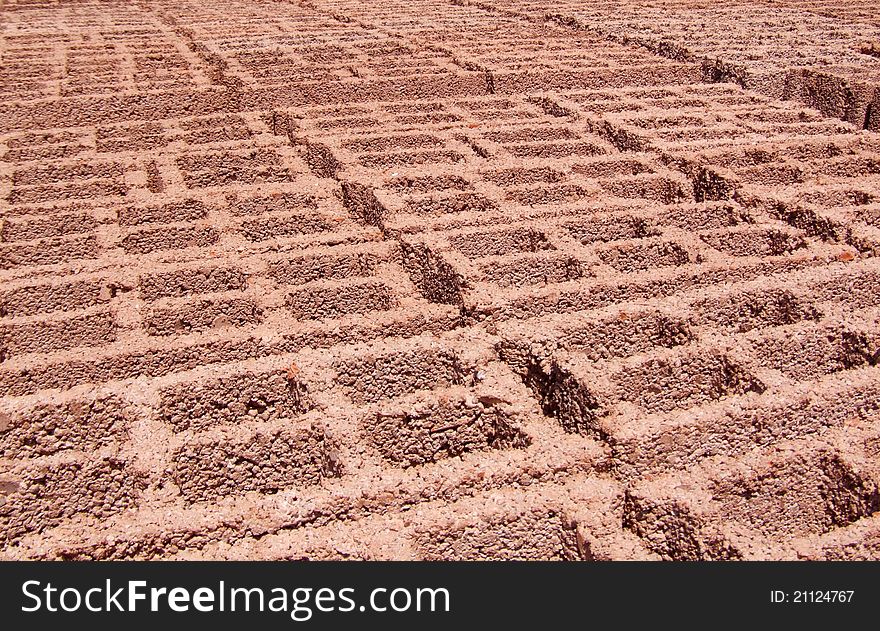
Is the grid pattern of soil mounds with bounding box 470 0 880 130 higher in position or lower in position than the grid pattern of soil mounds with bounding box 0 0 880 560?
higher

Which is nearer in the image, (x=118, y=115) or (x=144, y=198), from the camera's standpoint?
(x=144, y=198)

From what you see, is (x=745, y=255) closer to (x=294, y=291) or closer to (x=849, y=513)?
(x=849, y=513)

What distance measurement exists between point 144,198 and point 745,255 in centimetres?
167

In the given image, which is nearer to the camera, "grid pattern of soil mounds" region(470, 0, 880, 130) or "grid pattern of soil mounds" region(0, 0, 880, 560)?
"grid pattern of soil mounds" region(0, 0, 880, 560)

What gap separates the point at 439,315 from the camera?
188 cm

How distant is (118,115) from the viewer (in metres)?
3.04

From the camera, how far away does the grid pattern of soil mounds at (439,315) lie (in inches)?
56.5

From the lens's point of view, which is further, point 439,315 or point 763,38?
point 763,38

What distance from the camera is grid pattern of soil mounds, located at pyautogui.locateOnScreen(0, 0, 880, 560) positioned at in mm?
1435

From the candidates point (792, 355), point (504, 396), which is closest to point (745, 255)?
point (792, 355)

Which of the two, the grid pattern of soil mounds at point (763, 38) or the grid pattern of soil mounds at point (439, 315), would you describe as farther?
the grid pattern of soil mounds at point (763, 38)

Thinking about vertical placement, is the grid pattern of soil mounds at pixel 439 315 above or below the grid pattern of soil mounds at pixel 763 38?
below

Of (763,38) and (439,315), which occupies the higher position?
(763,38)

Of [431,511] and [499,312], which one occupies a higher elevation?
[499,312]
